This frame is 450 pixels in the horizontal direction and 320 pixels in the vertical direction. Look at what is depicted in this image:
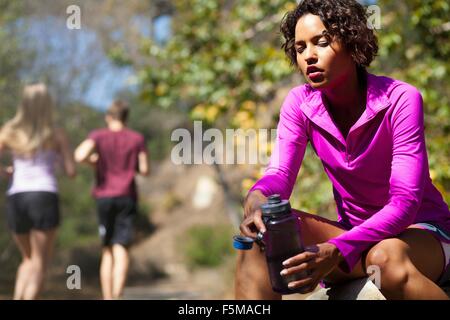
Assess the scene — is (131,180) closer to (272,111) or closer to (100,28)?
(272,111)

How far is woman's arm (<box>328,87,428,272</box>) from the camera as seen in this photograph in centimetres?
241

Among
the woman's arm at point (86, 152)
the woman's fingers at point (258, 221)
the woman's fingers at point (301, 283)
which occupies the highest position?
the woman's arm at point (86, 152)

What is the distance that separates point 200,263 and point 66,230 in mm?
3634

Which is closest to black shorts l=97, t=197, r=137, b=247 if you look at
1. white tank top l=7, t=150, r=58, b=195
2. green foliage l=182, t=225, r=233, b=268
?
white tank top l=7, t=150, r=58, b=195

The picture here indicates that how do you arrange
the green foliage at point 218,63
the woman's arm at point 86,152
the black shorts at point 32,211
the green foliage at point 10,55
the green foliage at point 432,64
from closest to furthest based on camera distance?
the black shorts at point 32,211 → the green foliage at point 432,64 → the woman's arm at point 86,152 → the green foliage at point 218,63 → the green foliage at point 10,55

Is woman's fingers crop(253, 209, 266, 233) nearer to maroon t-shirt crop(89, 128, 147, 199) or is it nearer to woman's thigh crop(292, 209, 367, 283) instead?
woman's thigh crop(292, 209, 367, 283)

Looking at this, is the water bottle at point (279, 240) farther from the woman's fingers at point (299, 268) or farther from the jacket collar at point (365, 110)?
the jacket collar at point (365, 110)

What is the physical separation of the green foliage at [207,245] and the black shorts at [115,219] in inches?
478

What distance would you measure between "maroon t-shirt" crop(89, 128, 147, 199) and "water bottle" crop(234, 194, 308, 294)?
4156 mm

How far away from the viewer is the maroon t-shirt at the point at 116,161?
21.1 feet

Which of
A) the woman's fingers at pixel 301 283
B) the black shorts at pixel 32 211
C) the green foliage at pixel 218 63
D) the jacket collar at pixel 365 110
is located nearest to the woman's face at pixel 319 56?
the jacket collar at pixel 365 110
